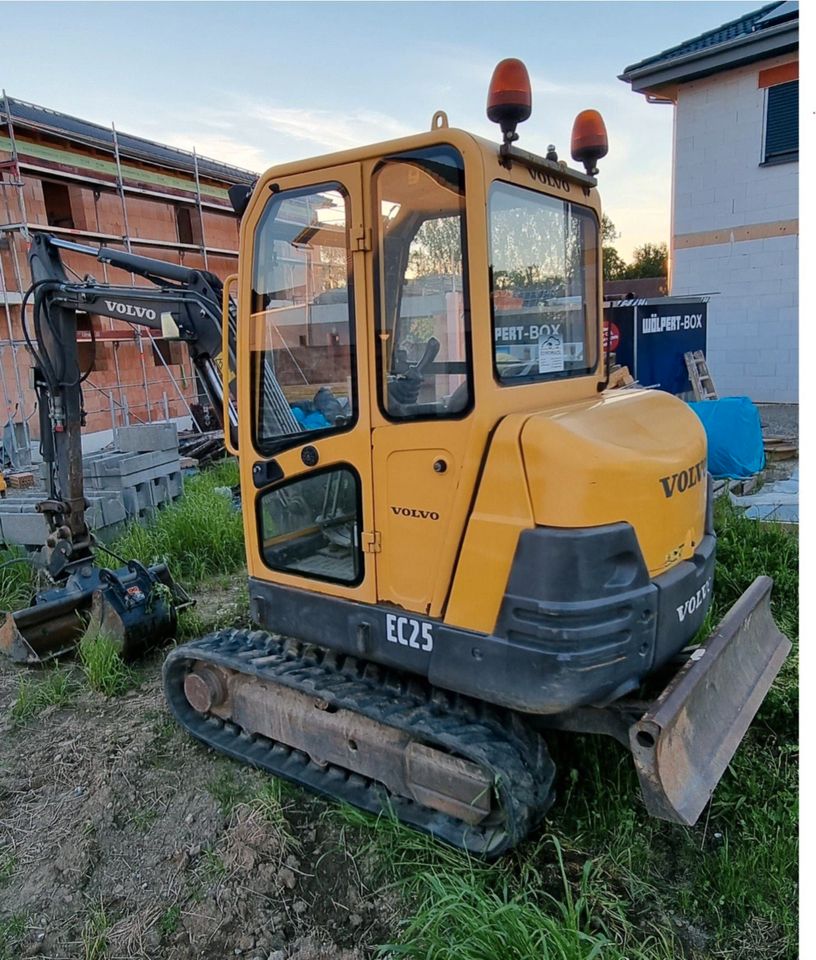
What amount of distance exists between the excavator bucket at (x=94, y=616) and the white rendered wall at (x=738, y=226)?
33.4ft

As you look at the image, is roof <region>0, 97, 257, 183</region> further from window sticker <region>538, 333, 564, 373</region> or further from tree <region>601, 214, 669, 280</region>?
tree <region>601, 214, 669, 280</region>

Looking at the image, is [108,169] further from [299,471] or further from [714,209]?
[299,471]

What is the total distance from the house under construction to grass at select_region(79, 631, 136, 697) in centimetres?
817

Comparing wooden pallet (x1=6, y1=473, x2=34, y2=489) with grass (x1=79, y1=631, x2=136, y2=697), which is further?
wooden pallet (x1=6, y1=473, x2=34, y2=489)

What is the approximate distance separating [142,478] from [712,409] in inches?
219

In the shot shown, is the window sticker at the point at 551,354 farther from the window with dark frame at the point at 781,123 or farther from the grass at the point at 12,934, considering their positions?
the window with dark frame at the point at 781,123

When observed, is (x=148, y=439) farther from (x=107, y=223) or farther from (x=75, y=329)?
(x=107, y=223)

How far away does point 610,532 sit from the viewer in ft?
7.59

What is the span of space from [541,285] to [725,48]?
10680mm

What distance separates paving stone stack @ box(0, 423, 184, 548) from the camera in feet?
19.3

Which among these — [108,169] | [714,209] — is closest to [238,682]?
[714,209]

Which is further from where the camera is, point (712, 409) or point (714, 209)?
point (714, 209)

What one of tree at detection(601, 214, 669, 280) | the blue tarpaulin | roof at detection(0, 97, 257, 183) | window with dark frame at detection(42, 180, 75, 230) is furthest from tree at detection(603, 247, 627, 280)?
the blue tarpaulin

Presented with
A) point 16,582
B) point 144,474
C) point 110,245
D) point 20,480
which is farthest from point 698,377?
point 110,245
